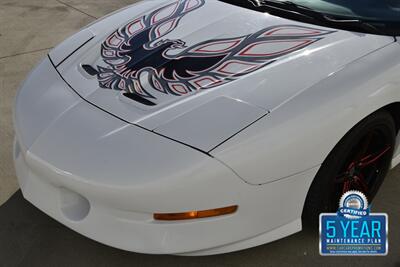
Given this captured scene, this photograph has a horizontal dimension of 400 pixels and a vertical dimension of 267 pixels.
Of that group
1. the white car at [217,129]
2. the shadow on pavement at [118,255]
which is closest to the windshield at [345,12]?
the white car at [217,129]

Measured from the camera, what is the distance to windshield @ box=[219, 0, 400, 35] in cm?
240

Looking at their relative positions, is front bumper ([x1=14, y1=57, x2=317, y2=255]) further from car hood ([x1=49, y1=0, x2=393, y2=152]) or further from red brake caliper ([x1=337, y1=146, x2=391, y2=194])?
red brake caliper ([x1=337, y1=146, x2=391, y2=194])

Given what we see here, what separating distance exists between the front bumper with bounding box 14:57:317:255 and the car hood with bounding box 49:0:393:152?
4.3 inches

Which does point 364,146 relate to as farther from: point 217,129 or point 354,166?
point 217,129

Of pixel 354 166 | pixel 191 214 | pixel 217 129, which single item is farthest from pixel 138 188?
pixel 354 166

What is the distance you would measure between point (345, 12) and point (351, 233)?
118 centimetres

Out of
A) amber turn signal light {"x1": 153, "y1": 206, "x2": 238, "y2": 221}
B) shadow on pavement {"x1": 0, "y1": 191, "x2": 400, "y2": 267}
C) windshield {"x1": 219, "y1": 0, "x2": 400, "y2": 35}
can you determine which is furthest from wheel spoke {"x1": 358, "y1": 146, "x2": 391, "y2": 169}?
amber turn signal light {"x1": 153, "y1": 206, "x2": 238, "y2": 221}

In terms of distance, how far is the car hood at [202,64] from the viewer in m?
1.95

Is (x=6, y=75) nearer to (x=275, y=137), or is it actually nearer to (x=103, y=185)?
(x=103, y=185)

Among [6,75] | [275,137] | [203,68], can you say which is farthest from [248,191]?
[6,75]

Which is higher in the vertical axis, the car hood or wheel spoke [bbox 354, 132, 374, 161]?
Result: the car hood

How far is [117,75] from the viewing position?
2307mm

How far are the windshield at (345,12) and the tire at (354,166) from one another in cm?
50

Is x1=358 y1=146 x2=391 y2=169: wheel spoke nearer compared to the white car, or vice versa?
the white car
